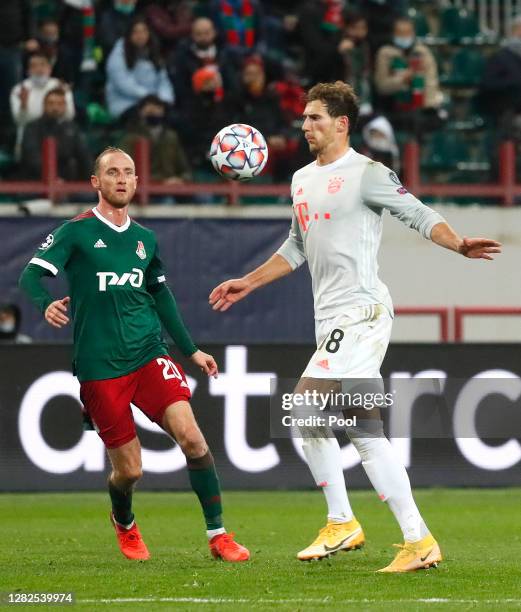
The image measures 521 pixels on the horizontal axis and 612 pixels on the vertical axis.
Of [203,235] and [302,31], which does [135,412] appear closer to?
[203,235]

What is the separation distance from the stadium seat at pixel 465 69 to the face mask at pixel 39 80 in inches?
225

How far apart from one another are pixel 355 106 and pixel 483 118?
36.3 feet

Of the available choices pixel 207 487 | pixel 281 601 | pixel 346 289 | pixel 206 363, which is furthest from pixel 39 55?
pixel 281 601

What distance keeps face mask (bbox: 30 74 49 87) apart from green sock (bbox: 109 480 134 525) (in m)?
8.66

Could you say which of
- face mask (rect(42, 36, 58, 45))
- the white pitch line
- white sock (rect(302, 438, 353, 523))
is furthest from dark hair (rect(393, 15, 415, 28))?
the white pitch line

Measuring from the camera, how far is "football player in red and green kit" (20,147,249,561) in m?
8.38

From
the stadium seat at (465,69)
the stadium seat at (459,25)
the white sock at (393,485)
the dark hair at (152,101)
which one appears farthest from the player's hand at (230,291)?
the stadium seat at (459,25)

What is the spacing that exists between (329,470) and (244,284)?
111 cm

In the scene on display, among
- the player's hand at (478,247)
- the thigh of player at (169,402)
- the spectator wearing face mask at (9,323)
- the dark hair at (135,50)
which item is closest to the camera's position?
the player's hand at (478,247)

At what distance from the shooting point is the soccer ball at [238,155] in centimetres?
919

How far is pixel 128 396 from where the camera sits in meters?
8.41

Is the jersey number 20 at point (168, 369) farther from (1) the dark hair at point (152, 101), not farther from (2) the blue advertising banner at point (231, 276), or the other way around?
(1) the dark hair at point (152, 101)

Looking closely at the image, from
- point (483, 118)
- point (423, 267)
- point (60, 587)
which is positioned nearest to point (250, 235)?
point (423, 267)

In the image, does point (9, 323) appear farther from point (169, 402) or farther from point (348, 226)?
point (348, 226)
